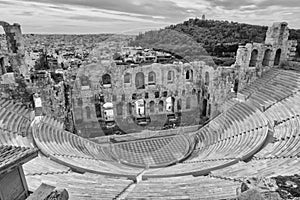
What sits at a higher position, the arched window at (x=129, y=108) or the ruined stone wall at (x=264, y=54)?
the ruined stone wall at (x=264, y=54)

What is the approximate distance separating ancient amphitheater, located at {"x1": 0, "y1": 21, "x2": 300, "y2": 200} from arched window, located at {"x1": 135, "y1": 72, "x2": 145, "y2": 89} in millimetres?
5182

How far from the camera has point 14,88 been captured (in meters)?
14.9

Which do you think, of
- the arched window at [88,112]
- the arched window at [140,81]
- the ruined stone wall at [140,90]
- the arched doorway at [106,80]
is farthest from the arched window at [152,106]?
the arched window at [88,112]

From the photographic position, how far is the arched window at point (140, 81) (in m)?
20.3

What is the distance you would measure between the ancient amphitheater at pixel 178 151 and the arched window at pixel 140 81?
5.18 m

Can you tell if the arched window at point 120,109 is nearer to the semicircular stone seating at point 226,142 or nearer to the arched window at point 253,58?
the semicircular stone seating at point 226,142

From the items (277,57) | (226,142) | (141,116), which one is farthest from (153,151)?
(277,57)

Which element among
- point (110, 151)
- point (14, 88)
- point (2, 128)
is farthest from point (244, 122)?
point (14, 88)

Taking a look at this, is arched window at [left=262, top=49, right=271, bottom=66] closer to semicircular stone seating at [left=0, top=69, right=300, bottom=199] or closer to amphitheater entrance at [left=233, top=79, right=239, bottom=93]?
semicircular stone seating at [left=0, top=69, right=300, bottom=199]

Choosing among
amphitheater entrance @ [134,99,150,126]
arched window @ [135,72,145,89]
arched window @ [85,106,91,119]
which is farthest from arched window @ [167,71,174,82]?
arched window @ [85,106,91,119]

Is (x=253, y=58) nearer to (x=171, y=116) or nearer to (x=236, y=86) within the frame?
(x=236, y=86)

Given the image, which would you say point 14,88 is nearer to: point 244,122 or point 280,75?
point 244,122

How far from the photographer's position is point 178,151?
49.2 ft

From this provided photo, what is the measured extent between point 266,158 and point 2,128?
42.8 feet
